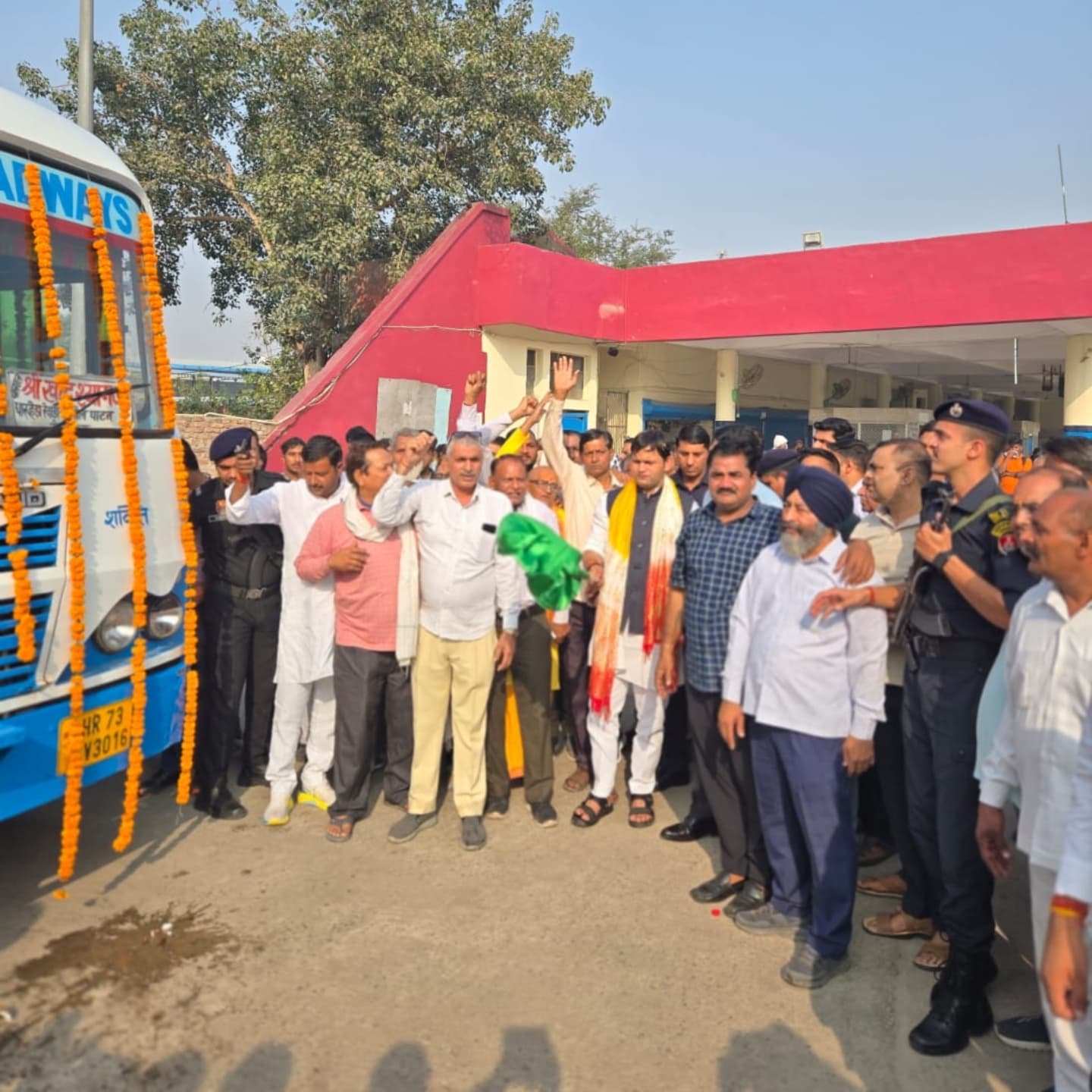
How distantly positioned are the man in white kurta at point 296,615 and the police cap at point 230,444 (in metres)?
0.10

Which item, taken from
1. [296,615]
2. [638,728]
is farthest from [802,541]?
[296,615]

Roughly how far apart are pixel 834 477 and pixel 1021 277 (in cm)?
1010

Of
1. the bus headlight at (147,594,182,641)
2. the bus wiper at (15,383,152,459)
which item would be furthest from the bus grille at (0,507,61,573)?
the bus headlight at (147,594,182,641)

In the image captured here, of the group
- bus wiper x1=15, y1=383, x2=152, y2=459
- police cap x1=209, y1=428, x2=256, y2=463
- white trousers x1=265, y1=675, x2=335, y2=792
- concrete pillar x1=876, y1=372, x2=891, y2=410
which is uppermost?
concrete pillar x1=876, y1=372, x2=891, y2=410

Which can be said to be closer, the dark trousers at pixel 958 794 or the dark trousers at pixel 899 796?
the dark trousers at pixel 958 794

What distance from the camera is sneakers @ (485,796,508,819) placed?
473 centimetres

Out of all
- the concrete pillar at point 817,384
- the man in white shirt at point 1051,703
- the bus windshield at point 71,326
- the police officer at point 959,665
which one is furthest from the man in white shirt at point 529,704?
the concrete pillar at point 817,384

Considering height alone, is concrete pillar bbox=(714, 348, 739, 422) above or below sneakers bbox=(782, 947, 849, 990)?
above

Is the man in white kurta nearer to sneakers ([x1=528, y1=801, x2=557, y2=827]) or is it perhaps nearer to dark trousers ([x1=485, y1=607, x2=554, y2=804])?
dark trousers ([x1=485, y1=607, x2=554, y2=804])

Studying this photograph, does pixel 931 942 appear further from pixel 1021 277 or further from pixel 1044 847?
pixel 1021 277

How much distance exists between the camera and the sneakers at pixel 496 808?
4.73 meters

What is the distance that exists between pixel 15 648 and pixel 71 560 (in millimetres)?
360

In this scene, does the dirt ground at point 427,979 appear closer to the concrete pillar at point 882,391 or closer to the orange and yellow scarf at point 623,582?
the orange and yellow scarf at point 623,582

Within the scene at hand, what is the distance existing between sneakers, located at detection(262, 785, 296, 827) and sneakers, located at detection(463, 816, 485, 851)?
2.90ft
